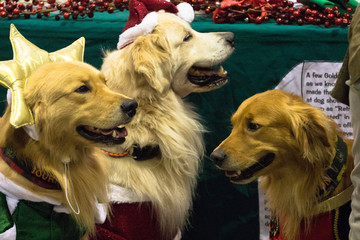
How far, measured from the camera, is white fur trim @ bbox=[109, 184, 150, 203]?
167 centimetres

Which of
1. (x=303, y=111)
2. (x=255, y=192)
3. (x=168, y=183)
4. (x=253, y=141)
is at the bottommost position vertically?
(x=255, y=192)

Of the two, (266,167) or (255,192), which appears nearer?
(266,167)

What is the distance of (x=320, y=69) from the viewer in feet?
6.54

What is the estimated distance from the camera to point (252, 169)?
158cm

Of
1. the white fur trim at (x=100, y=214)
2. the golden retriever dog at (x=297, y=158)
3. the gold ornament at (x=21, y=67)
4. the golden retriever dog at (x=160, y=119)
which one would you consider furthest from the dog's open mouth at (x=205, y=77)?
the white fur trim at (x=100, y=214)

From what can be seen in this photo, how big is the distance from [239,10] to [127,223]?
1.03 metres

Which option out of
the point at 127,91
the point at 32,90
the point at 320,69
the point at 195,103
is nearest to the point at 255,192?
the point at 195,103

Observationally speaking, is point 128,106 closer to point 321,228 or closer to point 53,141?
point 53,141

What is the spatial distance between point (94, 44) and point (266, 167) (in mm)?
A: 915

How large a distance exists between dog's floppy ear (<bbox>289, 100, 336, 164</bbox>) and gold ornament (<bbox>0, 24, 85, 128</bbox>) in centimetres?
74

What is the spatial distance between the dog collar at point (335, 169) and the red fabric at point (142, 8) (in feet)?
Result: 2.67

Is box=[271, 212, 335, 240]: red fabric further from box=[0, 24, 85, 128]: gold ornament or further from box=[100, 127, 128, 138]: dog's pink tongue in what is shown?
box=[0, 24, 85, 128]: gold ornament

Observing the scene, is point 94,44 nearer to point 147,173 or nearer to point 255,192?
point 147,173

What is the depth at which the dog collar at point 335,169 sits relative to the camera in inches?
59.1
